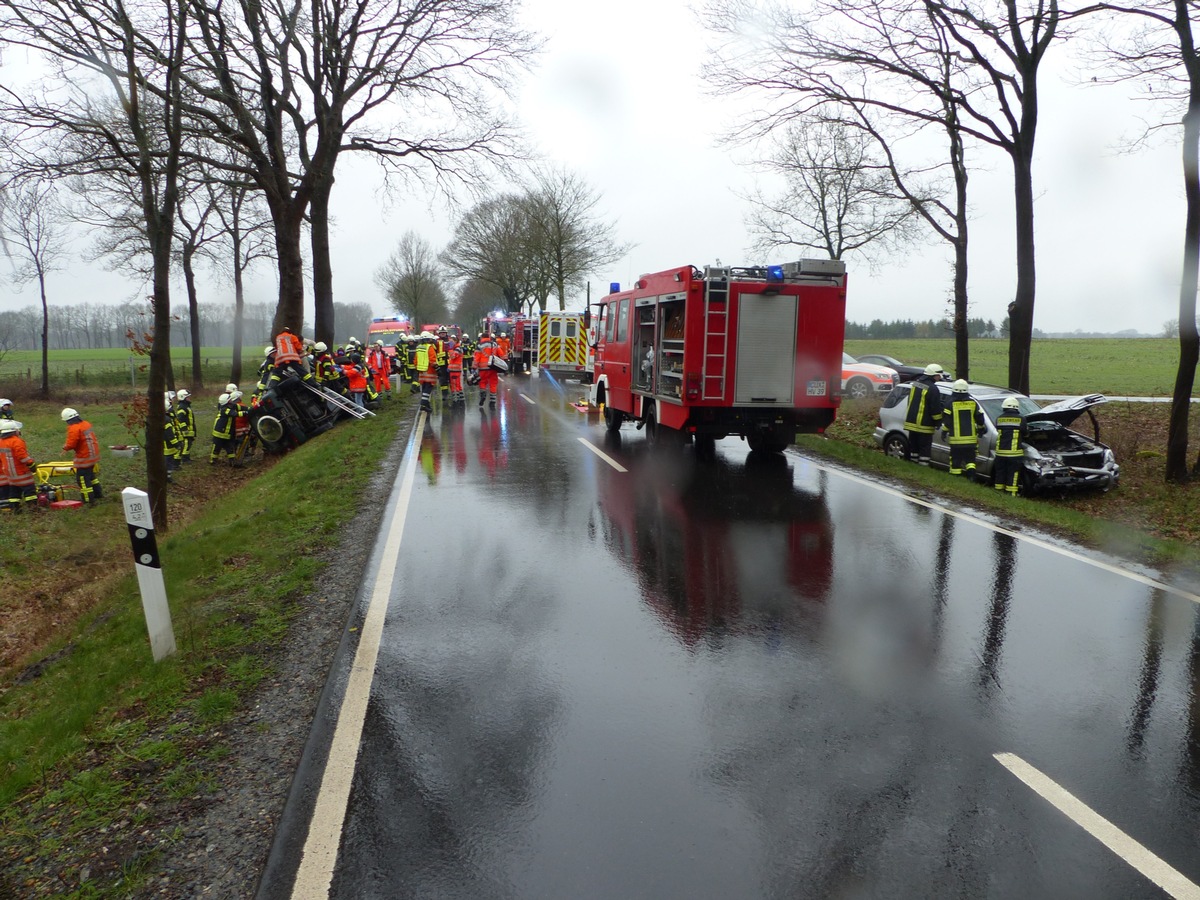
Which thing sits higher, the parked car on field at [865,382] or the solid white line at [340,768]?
the parked car on field at [865,382]


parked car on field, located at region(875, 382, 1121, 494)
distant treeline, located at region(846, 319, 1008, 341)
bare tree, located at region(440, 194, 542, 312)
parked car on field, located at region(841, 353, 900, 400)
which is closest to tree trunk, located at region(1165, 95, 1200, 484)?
parked car on field, located at region(875, 382, 1121, 494)

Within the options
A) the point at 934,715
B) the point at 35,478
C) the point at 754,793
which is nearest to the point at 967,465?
the point at 934,715

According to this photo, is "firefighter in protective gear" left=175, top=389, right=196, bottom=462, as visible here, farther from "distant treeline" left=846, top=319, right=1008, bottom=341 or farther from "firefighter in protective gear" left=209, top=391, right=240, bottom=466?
"distant treeline" left=846, top=319, right=1008, bottom=341

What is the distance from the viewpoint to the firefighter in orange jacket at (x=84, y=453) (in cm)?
1234

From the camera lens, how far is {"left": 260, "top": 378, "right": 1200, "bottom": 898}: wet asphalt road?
3068mm

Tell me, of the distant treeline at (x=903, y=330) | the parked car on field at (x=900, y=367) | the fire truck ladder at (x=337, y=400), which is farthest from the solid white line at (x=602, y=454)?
the distant treeline at (x=903, y=330)

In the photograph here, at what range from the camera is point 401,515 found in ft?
29.3

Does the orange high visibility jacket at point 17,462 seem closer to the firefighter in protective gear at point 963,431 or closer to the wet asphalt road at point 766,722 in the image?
the wet asphalt road at point 766,722

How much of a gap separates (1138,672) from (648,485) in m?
6.35

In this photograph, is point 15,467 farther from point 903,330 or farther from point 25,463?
point 903,330

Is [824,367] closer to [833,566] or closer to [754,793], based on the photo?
[833,566]

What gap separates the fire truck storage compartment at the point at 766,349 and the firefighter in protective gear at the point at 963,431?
94.4 inches

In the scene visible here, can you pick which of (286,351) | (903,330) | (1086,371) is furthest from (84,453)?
(903,330)

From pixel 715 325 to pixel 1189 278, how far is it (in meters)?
6.47
